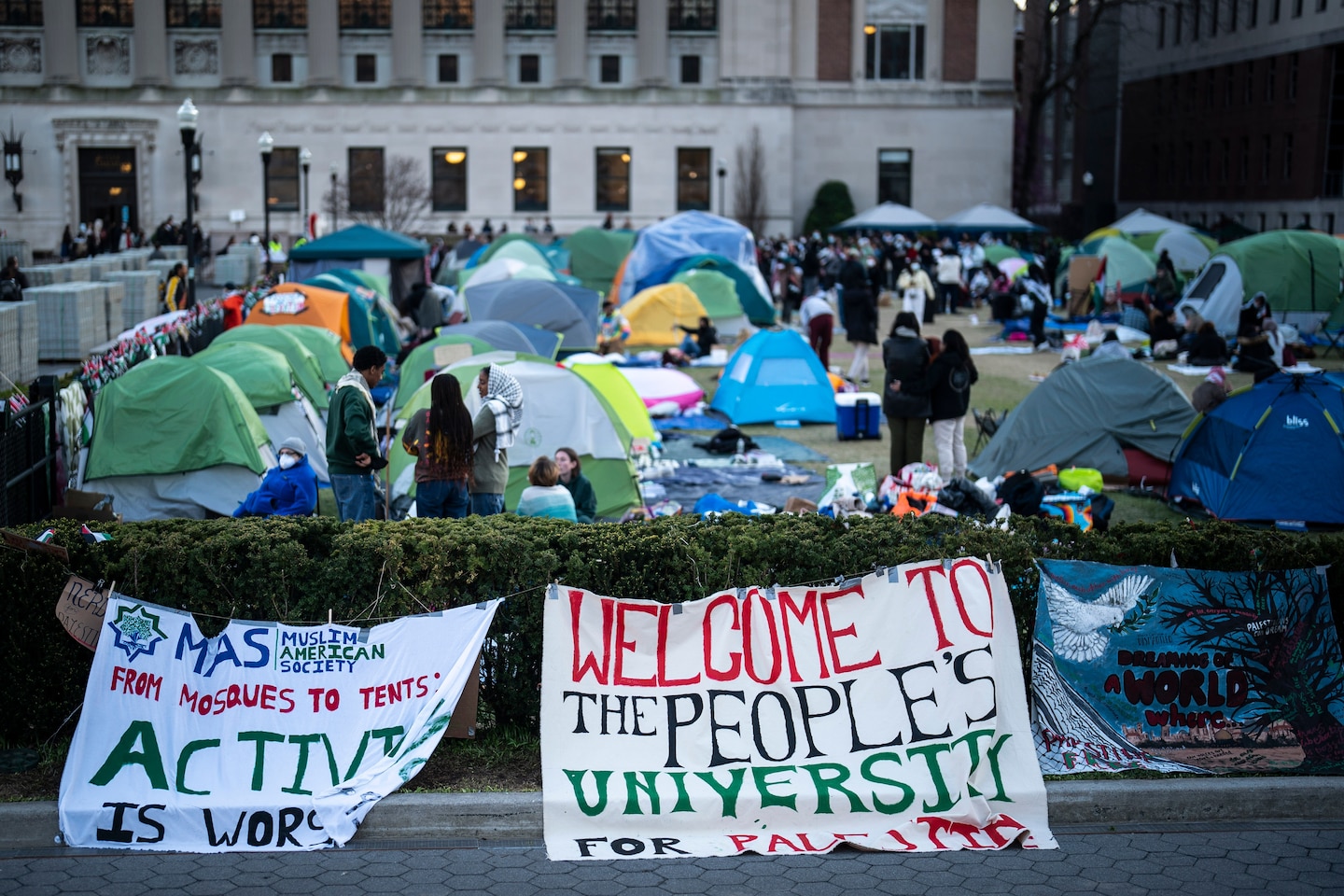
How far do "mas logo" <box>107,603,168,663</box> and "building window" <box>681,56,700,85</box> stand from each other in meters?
48.8

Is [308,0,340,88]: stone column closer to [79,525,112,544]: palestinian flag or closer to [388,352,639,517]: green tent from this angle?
[388,352,639,517]: green tent

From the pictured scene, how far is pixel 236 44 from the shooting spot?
50312 millimetres

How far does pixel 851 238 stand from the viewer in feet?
161

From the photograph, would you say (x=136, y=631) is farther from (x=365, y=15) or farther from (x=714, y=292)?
(x=365, y=15)

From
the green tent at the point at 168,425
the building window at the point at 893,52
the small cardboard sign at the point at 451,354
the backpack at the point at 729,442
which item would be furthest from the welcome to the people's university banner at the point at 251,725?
the building window at the point at 893,52

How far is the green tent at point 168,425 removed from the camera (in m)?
11.7

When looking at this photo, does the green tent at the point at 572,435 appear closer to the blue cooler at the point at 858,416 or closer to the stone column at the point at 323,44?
the blue cooler at the point at 858,416

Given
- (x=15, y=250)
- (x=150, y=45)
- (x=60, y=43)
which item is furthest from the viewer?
(x=150, y=45)

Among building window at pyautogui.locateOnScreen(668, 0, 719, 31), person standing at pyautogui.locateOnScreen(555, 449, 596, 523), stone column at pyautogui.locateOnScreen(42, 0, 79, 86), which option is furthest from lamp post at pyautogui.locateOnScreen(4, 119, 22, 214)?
person standing at pyautogui.locateOnScreen(555, 449, 596, 523)

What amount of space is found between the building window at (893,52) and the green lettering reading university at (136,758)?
51.3m

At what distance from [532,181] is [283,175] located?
9.53 meters

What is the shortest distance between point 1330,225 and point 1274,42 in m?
7.67

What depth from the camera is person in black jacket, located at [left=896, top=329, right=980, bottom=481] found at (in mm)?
13203

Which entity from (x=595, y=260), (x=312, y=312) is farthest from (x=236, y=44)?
(x=312, y=312)
